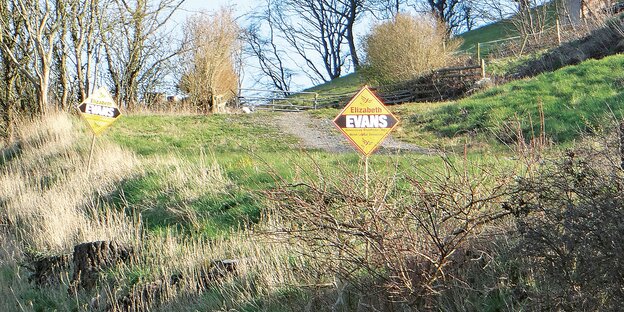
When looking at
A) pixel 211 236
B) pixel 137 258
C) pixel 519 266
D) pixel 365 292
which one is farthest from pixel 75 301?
pixel 519 266

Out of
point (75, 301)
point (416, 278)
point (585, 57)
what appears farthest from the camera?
point (585, 57)

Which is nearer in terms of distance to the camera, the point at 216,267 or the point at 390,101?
the point at 216,267

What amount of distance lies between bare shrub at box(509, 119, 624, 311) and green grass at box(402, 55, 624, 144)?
381 inches

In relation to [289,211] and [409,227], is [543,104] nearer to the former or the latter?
[289,211]

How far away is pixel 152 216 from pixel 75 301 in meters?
2.20

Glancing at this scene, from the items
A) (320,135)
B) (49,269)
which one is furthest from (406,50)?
(49,269)

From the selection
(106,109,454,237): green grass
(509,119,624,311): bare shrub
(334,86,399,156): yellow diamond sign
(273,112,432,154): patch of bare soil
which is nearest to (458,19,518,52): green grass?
(273,112,432,154): patch of bare soil

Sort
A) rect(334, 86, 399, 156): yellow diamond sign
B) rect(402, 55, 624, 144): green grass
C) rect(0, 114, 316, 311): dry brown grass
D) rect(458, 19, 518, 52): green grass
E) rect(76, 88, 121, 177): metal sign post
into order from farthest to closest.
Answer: rect(458, 19, 518, 52): green grass → rect(402, 55, 624, 144): green grass → rect(76, 88, 121, 177): metal sign post → rect(334, 86, 399, 156): yellow diamond sign → rect(0, 114, 316, 311): dry brown grass

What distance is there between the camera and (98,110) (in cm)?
1461

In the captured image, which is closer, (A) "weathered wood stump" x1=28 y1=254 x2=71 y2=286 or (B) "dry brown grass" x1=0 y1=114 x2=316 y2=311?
(B) "dry brown grass" x1=0 y1=114 x2=316 y2=311

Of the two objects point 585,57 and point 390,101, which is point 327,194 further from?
point 390,101

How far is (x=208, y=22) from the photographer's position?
3138 centimetres

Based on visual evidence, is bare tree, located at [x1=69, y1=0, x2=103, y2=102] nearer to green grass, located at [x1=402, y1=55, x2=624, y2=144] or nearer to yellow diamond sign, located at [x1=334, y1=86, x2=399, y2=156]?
green grass, located at [x1=402, y1=55, x2=624, y2=144]

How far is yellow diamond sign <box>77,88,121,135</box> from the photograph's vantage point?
47.4ft
